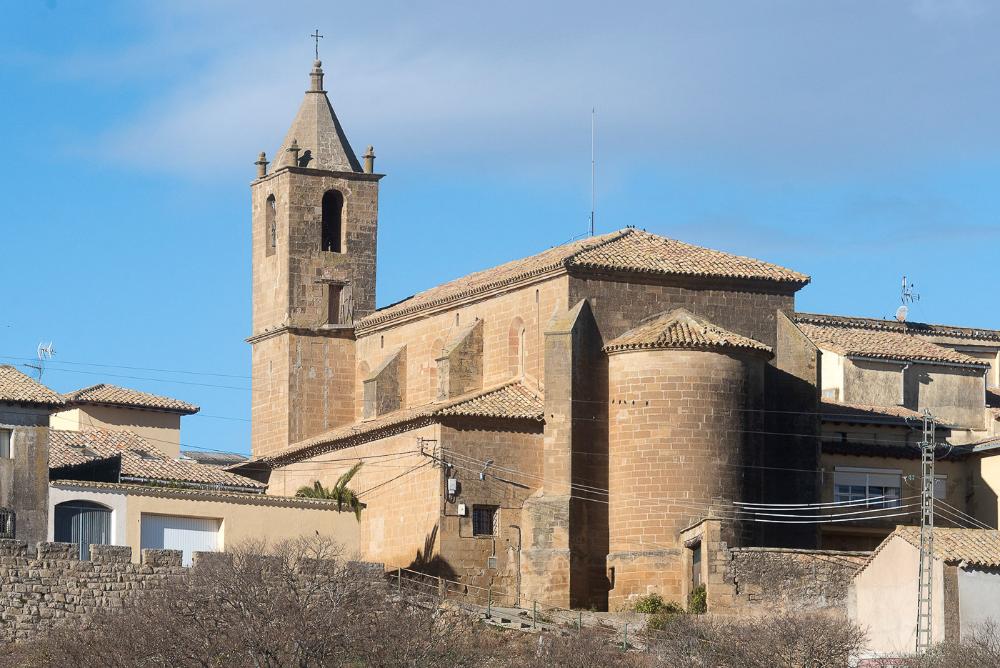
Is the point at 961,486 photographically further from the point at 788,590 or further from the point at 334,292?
the point at 334,292

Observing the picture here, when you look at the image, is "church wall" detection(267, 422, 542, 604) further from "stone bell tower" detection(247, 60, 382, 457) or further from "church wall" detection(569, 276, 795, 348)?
"stone bell tower" detection(247, 60, 382, 457)

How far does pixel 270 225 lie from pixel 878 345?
1828 centimetres

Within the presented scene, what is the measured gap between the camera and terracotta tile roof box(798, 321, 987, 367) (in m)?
73.6

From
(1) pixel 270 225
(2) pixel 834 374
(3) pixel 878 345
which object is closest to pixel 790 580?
(2) pixel 834 374

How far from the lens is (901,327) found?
261 feet

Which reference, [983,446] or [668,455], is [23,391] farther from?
[983,446]

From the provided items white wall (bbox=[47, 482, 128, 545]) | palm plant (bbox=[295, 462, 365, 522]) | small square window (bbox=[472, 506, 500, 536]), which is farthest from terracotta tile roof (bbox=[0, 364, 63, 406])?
small square window (bbox=[472, 506, 500, 536])

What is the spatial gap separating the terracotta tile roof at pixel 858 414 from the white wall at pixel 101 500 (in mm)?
19640

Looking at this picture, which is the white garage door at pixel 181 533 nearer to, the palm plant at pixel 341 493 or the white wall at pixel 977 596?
the palm plant at pixel 341 493

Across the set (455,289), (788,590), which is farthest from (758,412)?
(455,289)

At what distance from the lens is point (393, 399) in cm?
6962

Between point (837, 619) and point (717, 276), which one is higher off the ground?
point (717, 276)

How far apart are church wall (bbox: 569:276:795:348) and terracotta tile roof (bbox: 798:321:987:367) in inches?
374

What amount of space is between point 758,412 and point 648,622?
703 cm
